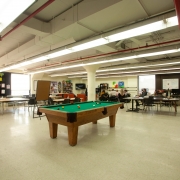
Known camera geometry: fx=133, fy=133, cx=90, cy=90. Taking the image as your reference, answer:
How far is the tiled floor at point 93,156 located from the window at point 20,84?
8604 millimetres

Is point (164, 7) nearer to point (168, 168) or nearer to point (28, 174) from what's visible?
point (168, 168)

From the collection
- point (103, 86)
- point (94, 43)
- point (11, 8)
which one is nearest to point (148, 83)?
point (103, 86)

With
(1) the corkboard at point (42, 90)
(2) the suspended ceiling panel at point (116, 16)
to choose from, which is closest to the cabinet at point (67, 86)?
(1) the corkboard at point (42, 90)

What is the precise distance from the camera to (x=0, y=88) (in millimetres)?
10523

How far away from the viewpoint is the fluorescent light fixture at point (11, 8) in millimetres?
1850

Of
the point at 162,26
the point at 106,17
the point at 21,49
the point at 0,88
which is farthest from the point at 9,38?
the point at 0,88

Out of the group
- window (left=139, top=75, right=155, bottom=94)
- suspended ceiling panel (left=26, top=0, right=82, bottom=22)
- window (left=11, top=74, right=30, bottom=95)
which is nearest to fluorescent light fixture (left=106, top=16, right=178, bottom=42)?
suspended ceiling panel (left=26, top=0, right=82, bottom=22)

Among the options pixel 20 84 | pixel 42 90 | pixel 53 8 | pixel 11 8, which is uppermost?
pixel 53 8

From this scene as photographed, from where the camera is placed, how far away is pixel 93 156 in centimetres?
262

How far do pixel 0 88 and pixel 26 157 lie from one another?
997 cm

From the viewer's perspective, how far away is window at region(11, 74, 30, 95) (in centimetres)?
1145

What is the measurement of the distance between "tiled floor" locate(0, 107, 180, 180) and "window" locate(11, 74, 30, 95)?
8.60m

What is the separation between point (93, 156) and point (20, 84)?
11.5 m

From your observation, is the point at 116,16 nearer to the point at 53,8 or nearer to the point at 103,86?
the point at 53,8
